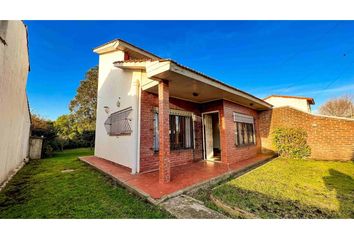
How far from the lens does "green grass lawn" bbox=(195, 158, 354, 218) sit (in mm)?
3107

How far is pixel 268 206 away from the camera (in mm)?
3328

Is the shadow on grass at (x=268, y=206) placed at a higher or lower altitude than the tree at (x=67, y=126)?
lower

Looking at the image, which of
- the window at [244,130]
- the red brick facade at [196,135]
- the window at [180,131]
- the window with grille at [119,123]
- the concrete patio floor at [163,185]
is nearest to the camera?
the concrete patio floor at [163,185]

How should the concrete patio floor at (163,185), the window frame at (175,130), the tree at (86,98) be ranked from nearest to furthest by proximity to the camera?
the concrete patio floor at (163,185)
the window frame at (175,130)
the tree at (86,98)

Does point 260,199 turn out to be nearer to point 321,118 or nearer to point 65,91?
point 321,118

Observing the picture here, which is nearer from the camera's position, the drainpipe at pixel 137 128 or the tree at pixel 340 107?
the drainpipe at pixel 137 128

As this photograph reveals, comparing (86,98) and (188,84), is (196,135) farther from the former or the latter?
(86,98)

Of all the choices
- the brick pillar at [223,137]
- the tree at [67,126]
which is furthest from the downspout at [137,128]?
the tree at [67,126]

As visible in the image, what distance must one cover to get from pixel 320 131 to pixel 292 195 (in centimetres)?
768

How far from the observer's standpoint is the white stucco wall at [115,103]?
614 centimetres

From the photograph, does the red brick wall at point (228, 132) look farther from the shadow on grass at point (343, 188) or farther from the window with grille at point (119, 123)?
the window with grille at point (119, 123)

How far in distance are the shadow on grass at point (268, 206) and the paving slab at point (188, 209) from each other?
55 cm
